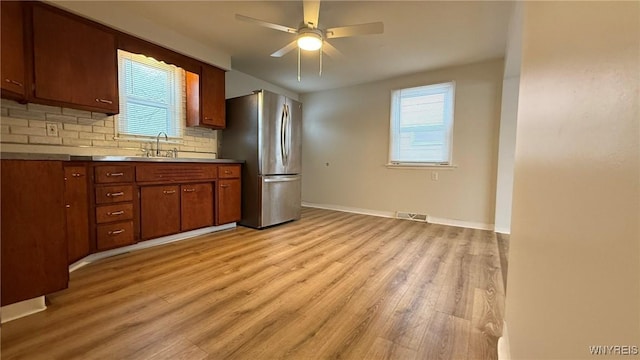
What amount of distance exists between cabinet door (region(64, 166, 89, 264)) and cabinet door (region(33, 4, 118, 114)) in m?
0.69

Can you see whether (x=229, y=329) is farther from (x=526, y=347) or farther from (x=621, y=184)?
(x=621, y=184)

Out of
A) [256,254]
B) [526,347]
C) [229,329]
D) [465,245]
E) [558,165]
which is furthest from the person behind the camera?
[465,245]

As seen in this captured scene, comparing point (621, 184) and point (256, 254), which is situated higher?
point (621, 184)

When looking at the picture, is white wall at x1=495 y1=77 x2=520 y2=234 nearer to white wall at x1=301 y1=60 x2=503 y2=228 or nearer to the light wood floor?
white wall at x1=301 y1=60 x2=503 y2=228

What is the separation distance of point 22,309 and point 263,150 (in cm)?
249

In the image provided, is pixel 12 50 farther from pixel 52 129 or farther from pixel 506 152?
pixel 506 152

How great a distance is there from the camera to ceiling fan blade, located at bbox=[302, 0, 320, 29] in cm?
205

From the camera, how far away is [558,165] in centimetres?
61

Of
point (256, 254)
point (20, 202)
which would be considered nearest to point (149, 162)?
point (20, 202)

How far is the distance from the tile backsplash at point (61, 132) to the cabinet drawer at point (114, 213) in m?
0.69

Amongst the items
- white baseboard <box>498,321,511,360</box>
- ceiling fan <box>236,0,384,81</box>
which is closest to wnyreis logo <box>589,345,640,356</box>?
white baseboard <box>498,321,511,360</box>

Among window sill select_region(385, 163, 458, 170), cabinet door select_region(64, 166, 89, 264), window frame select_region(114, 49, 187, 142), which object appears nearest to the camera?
cabinet door select_region(64, 166, 89, 264)

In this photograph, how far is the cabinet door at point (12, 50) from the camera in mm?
1854

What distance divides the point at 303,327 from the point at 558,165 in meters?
1.31
